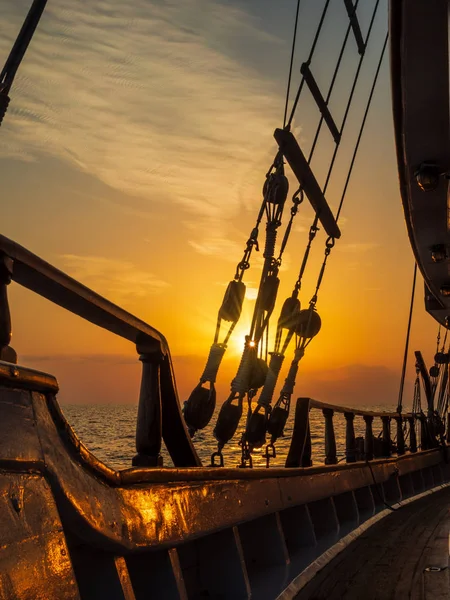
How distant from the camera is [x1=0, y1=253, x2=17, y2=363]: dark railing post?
2.09m

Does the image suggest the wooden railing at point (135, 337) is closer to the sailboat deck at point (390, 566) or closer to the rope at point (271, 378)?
the sailboat deck at point (390, 566)

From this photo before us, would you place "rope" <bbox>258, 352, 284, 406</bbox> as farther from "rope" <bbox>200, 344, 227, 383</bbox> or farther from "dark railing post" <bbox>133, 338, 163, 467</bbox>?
"dark railing post" <bbox>133, 338, 163, 467</bbox>

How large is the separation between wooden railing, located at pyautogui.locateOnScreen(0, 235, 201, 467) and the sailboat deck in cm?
182

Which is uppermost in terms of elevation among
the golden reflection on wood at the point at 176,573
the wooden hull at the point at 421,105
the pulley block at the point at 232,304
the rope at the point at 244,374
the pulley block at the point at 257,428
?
the wooden hull at the point at 421,105

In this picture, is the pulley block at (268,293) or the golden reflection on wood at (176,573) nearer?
the golden reflection on wood at (176,573)

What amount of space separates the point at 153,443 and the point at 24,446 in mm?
1337

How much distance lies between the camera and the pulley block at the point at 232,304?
7258mm

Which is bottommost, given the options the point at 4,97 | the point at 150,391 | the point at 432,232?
the point at 150,391

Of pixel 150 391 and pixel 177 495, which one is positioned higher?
pixel 150 391

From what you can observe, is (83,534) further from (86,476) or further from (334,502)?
(334,502)

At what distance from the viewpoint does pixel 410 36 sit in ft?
17.3

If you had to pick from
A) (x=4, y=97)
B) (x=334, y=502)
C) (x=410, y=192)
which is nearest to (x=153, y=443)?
(x=4, y=97)

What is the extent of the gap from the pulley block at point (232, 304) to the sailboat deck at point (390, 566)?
2426 millimetres

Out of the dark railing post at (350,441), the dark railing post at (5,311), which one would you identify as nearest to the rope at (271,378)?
the dark railing post at (350,441)
